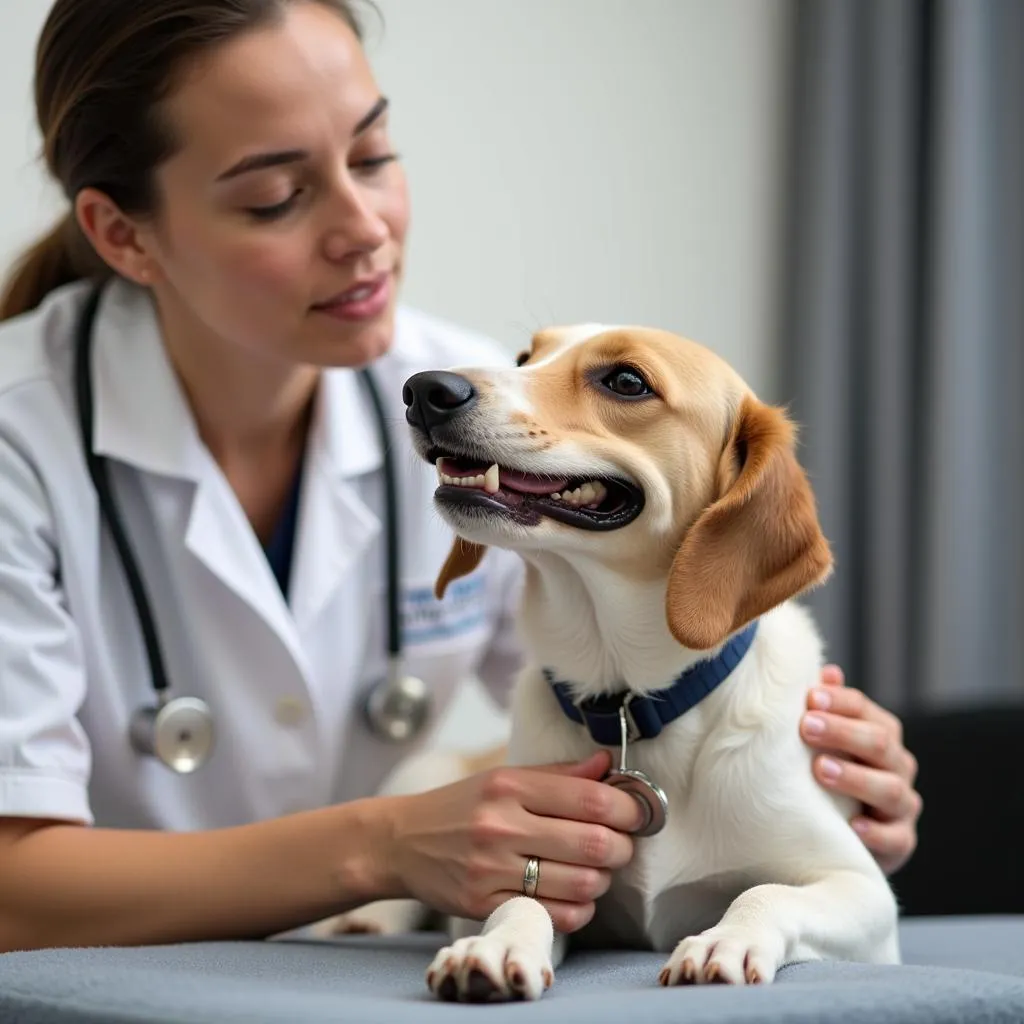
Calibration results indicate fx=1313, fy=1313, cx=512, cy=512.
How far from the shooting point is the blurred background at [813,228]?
2.60 m

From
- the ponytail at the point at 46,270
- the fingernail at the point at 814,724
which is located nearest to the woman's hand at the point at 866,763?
the fingernail at the point at 814,724

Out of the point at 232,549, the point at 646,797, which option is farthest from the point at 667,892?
the point at 232,549

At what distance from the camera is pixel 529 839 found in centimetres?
123

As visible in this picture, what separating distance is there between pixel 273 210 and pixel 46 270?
54 centimetres

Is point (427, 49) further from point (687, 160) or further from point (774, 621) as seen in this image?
point (774, 621)

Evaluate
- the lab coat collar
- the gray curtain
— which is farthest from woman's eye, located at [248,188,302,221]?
the gray curtain

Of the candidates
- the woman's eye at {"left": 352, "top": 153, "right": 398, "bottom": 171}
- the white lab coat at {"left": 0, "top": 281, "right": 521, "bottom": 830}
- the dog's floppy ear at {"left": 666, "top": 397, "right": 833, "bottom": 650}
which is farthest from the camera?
the woman's eye at {"left": 352, "top": 153, "right": 398, "bottom": 171}

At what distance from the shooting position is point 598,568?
1312mm

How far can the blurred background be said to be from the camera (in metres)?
2.60

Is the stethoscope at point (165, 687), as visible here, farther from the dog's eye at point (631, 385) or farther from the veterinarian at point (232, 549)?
the dog's eye at point (631, 385)

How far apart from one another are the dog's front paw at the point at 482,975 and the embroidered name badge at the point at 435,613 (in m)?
0.80

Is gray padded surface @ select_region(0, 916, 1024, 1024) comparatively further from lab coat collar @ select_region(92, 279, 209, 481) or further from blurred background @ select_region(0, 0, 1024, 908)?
blurred background @ select_region(0, 0, 1024, 908)

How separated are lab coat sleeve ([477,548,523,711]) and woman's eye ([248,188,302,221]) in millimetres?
570

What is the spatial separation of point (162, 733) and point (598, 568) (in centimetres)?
59
